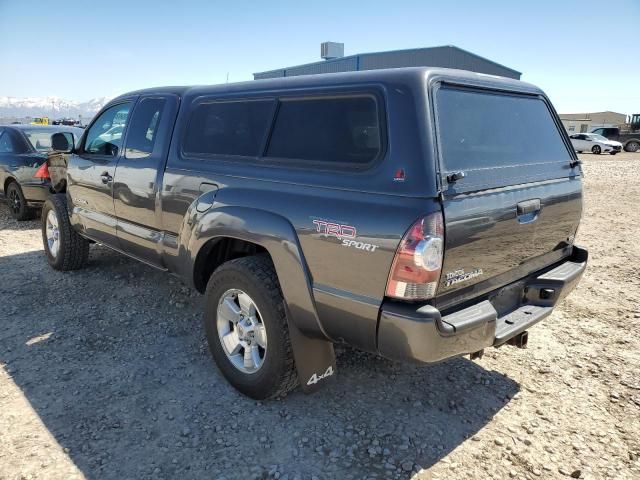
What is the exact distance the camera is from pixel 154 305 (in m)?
4.45

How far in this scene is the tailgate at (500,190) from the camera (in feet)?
7.47

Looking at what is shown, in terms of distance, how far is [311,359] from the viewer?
2736 mm

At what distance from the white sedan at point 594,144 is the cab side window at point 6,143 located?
2886 cm

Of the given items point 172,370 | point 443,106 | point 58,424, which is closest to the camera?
point 443,106

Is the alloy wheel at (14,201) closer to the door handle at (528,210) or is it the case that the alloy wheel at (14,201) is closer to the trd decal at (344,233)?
the trd decal at (344,233)

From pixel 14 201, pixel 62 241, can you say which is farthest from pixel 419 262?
pixel 14 201

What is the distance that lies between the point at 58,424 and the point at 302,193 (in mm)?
1929

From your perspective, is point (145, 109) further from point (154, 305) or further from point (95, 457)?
point (95, 457)

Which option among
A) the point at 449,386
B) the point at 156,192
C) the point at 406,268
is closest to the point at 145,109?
the point at 156,192

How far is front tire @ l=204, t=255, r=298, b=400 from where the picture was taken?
274 centimetres

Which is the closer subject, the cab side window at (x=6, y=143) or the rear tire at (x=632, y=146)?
the cab side window at (x=6, y=143)

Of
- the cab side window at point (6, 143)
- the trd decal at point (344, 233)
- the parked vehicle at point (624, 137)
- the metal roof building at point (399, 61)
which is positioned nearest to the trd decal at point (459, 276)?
the trd decal at point (344, 233)

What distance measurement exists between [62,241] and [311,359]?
3703 mm

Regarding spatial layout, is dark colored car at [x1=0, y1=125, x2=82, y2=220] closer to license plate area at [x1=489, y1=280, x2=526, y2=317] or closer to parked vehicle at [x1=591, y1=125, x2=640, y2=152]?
license plate area at [x1=489, y1=280, x2=526, y2=317]
